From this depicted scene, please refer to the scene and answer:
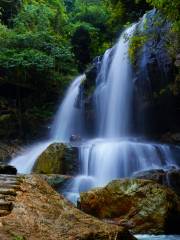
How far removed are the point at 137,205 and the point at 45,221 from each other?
415 centimetres

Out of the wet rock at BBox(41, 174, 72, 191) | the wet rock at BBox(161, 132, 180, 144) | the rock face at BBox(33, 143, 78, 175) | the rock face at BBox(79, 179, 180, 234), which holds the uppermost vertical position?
the wet rock at BBox(161, 132, 180, 144)

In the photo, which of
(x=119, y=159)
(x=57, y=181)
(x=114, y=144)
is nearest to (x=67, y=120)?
(x=114, y=144)

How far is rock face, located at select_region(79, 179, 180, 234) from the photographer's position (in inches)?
336

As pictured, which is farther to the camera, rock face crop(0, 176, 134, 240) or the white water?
the white water

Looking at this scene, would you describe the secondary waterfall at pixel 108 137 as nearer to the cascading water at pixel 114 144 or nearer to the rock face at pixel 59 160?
the cascading water at pixel 114 144

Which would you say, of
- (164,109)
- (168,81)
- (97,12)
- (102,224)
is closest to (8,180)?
(102,224)

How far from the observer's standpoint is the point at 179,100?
60.5ft

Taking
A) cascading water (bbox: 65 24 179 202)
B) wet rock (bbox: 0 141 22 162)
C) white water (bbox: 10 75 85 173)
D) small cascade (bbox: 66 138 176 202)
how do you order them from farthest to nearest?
white water (bbox: 10 75 85 173) → wet rock (bbox: 0 141 22 162) → small cascade (bbox: 66 138 176 202) → cascading water (bbox: 65 24 179 202)

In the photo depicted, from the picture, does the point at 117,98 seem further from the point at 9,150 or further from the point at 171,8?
the point at 171,8

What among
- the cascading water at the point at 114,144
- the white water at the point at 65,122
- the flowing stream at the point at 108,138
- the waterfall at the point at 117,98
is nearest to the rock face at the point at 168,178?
the cascading water at the point at 114,144

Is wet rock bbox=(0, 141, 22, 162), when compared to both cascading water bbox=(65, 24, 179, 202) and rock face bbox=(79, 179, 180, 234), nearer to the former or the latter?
cascading water bbox=(65, 24, 179, 202)

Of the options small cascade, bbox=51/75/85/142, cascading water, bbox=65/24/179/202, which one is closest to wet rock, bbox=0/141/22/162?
small cascade, bbox=51/75/85/142

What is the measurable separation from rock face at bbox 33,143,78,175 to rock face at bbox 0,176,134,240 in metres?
9.10

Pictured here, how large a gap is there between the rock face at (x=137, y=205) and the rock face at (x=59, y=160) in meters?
5.58
